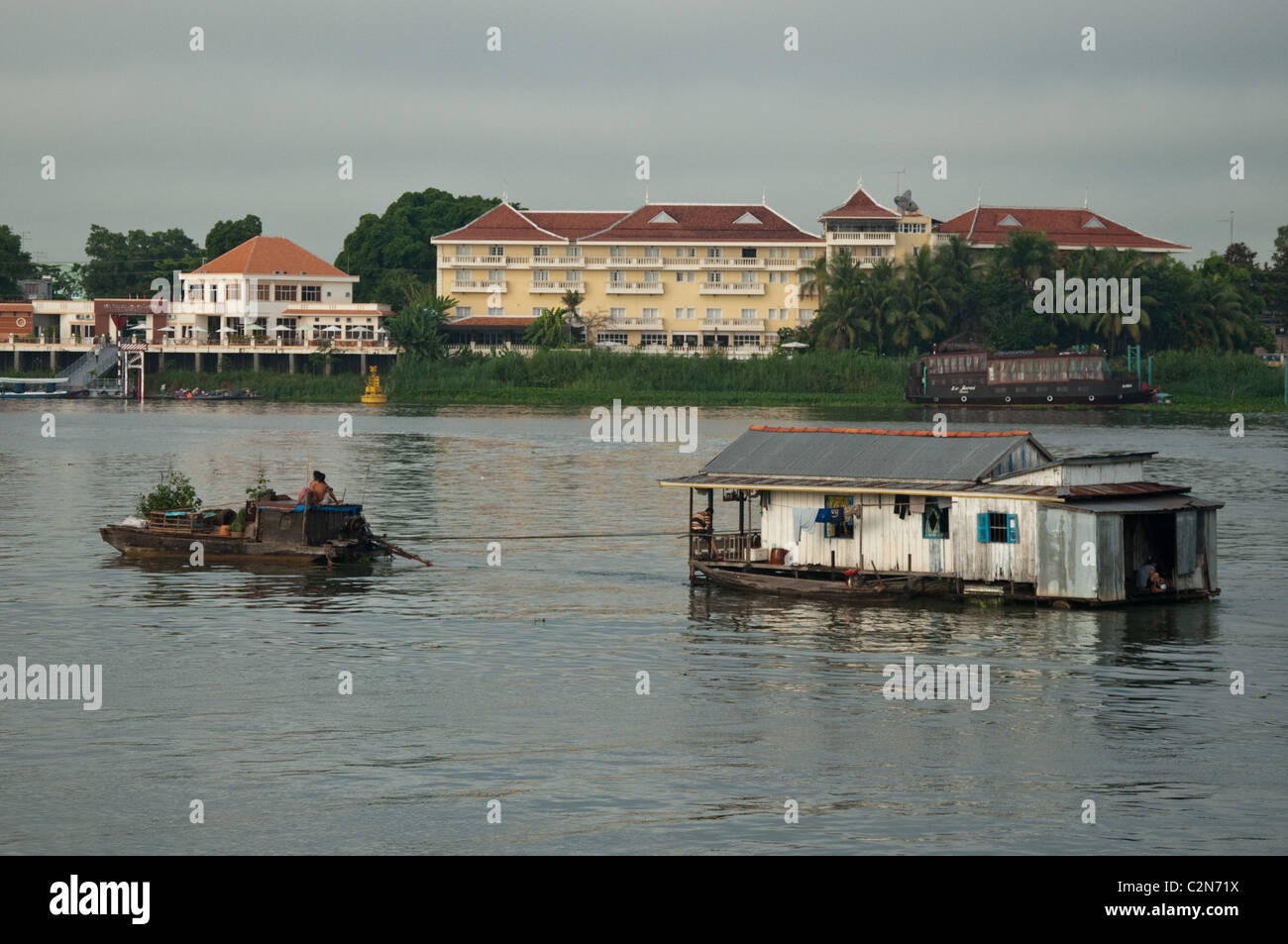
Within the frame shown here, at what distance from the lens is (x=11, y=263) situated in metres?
147

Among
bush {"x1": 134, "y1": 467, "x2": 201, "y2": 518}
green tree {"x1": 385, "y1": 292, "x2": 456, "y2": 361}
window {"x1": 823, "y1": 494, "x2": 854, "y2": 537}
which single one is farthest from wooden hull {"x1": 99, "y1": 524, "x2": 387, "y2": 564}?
green tree {"x1": 385, "y1": 292, "x2": 456, "y2": 361}

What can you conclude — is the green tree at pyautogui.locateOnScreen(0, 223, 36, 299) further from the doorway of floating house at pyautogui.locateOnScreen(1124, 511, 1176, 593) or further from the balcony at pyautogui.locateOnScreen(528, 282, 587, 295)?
the doorway of floating house at pyautogui.locateOnScreen(1124, 511, 1176, 593)

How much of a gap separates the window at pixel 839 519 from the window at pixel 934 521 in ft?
4.93

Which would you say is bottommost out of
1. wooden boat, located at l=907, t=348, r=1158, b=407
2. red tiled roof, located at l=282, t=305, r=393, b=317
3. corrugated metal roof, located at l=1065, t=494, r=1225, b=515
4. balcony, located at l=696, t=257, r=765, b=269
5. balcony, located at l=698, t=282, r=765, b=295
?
corrugated metal roof, located at l=1065, t=494, r=1225, b=515

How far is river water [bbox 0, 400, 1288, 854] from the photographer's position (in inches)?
772

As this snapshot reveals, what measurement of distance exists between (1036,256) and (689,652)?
97174 millimetres

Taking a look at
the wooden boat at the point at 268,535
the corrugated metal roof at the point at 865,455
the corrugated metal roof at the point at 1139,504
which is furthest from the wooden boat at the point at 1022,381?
the corrugated metal roof at the point at 1139,504

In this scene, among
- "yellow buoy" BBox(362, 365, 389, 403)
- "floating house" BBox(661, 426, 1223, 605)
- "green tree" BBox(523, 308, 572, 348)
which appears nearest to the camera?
"floating house" BBox(661, 426, 1223, 605)

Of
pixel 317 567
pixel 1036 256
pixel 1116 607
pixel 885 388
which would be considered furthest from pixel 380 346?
pixel 1116 607

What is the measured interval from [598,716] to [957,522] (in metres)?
10.3

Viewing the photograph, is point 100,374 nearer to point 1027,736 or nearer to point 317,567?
point 317,567

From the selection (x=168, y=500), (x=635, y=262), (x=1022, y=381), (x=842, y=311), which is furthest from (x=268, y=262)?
(x=168, y=500)

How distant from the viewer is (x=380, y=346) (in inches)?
4975

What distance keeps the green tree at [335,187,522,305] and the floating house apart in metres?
112
